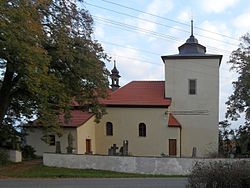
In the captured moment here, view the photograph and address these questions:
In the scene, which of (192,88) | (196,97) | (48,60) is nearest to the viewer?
(48,60)

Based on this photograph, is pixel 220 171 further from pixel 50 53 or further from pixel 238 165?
pixel 50 53

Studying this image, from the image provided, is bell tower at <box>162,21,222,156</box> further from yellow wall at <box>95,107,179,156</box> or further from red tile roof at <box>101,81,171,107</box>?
yellow wall at <box>95,107,179,156</box>

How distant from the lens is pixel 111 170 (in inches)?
1432

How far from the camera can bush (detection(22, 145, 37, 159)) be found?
48594 millimetres

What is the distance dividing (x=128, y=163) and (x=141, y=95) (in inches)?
892

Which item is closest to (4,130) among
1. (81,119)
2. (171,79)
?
(81,119)

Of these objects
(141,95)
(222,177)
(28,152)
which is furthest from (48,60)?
(141,95)

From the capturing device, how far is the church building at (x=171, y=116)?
5572 centimetres

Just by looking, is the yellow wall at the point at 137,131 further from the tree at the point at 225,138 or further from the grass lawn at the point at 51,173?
the grass lawn at the point at 51,173

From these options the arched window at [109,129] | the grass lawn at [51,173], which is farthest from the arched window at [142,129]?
the grass lawn at [51,173]

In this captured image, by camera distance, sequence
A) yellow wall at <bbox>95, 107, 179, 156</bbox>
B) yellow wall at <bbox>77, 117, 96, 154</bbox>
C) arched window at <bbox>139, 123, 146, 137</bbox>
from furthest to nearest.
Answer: arched window at <bbox>139, 123, 146, 137</bbox> < yellow wall at <bbox>95, 107, 179, 156</bbox> < yellow wall at <bbox>77, 117, 96, 154</bbox>

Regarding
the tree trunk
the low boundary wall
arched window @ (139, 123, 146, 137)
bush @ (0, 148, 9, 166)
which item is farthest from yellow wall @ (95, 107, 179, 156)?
the tree trunk

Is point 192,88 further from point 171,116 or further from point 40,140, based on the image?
point 40,140

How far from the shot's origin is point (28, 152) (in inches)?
1937
